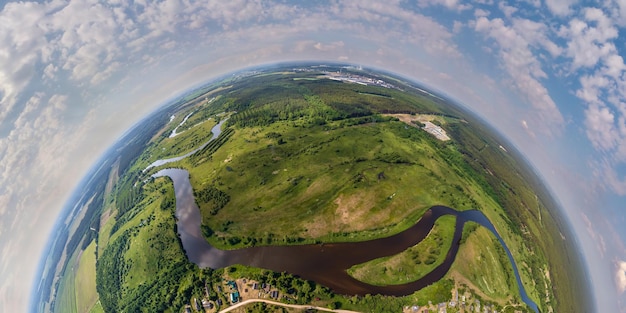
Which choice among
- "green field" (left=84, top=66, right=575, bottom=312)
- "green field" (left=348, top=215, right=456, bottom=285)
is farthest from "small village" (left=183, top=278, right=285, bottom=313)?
"green field" (left=348, top=215, right=456, bottom=285)

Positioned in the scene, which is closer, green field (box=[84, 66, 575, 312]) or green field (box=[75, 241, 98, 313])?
green field (box=[84, 66, 575, 312])

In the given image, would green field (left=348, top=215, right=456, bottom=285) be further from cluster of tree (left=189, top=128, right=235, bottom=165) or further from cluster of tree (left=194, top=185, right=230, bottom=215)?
cluster of tree (left=189, top=128, right=235, bottom=165)

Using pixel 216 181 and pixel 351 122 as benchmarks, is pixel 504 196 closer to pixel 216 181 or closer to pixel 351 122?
pixel 351 122

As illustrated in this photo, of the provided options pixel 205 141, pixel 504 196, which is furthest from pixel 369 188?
pixel 205 141

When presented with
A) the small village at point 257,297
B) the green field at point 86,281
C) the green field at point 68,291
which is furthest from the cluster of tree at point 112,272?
the small village at point 257,297

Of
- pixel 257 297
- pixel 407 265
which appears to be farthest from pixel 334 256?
pixel 257 297

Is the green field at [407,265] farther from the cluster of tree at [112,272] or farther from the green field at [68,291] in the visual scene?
the green field at [68,291]
